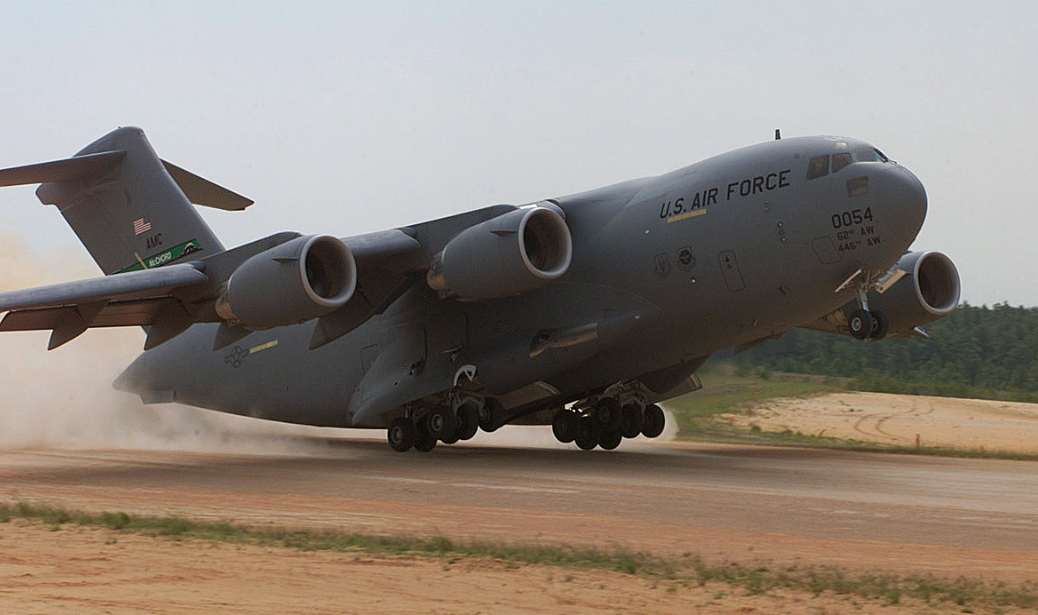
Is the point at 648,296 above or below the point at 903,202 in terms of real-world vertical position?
below

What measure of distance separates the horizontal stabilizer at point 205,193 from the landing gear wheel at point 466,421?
752 cm

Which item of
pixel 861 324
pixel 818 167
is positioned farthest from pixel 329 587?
pixel 818 167

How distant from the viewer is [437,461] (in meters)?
17.2

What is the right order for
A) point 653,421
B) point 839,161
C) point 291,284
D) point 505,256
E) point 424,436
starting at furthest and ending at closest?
point 653,421 → point 424,436 → point 505,256 → point 291,284 → point 839,161

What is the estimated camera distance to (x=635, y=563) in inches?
306

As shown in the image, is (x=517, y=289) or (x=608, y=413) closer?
(x=517, y=289)

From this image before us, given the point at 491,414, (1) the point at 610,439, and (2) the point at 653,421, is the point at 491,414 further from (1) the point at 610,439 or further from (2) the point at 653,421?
(2) the point at 653,421

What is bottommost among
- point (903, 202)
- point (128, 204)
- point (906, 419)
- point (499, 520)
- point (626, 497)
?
point (499, 520)

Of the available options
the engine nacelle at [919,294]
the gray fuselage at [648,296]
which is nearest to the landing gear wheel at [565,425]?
the gray fuselage at [648,296]

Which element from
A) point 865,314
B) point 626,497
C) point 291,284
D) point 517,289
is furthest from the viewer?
point 517,289

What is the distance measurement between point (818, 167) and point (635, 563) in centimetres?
854

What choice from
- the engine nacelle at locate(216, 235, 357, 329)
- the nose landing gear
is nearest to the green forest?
the nose landing gear

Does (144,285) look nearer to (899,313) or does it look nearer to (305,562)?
(305,562)

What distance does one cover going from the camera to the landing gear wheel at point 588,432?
19.3m
